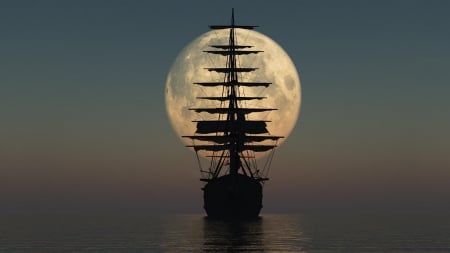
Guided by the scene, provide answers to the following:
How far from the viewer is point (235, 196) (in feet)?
607

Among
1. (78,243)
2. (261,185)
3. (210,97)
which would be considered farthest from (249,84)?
(78,243)

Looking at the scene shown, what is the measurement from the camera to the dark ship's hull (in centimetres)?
18488

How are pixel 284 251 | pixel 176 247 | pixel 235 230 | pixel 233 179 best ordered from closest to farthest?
pixel 284 251, pixel 176 247, pixel 235 230, pixel 233 179

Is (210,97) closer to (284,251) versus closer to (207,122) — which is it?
(207,122)

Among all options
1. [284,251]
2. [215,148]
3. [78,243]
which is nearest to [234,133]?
[215,148]

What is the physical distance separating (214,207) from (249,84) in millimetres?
24835

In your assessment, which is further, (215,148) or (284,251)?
(215,148)

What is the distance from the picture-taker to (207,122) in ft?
630

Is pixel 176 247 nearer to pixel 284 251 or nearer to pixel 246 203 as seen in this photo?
pixel 284 251

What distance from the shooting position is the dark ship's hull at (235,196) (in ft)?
607

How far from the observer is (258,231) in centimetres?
15638

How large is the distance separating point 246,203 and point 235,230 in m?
31.0

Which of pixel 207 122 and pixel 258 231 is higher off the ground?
pixel 207 122

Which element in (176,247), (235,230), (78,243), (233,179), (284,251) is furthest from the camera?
(233,179)
